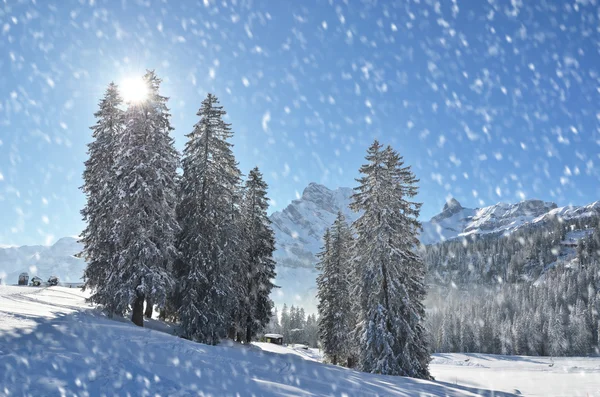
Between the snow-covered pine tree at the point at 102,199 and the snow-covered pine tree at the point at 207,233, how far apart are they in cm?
428

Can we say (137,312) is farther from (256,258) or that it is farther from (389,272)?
(389,272)

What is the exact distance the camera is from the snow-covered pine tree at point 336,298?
3591 centimetres

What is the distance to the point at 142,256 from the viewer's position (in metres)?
20.6

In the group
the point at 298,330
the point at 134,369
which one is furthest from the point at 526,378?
the point at 298,330

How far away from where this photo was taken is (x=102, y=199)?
76.9 feet

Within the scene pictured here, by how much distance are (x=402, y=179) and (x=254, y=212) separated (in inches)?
509

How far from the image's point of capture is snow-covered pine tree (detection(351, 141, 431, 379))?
21.8 metres

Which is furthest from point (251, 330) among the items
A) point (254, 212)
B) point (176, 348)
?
point (176, 348)

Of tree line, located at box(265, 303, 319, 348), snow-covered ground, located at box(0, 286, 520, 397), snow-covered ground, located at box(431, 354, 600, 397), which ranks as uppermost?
snow-covered ground, located at box(0, 286, 520, 397)

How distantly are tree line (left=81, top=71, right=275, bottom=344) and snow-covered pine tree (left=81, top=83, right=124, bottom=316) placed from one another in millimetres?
73

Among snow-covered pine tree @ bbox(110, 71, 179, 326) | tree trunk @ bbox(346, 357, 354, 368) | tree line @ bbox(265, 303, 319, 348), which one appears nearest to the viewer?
snow-covered pine tree @ bbox(110, 71, 179, 326)

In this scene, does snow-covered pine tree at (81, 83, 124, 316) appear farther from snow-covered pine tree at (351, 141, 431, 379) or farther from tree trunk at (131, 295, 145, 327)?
snow-covered pine tree at (351, 141, 431, 379)

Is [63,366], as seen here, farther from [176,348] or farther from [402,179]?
[402,179]

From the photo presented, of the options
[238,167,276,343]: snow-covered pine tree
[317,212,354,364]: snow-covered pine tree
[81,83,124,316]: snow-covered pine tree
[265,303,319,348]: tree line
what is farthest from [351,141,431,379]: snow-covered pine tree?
[265,303,319,348]: tree line
